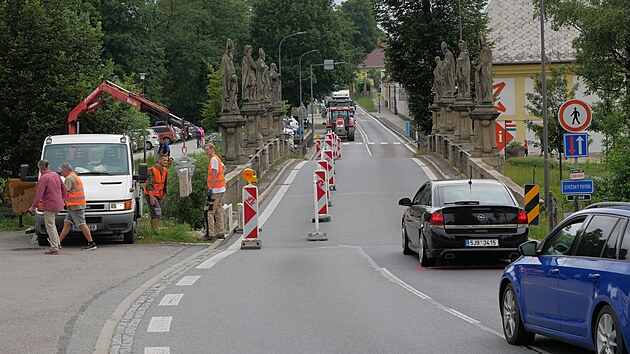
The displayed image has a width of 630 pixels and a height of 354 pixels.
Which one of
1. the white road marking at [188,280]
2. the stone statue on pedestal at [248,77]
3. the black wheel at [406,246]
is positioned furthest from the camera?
the stone statue on pedestal at [248,77]

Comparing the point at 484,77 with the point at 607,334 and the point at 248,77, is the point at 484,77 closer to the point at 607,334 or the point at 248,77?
the point at 248,77

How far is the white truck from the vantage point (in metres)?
21.3

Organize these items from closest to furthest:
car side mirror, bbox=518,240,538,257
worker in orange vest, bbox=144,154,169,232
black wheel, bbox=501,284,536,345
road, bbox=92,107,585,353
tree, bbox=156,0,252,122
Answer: car side mirror, bbox=518,240,538,257, black wheel, bbox=501,284,536,345, road, bbox=92,107,585,353, worker in orange vest, bbox=144,154,169,232, tree, bbox=156,0,252,122

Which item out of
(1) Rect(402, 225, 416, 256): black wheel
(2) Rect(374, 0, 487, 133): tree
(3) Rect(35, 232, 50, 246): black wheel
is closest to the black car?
(1) Rect(402, 225, 416, 256): black wheel

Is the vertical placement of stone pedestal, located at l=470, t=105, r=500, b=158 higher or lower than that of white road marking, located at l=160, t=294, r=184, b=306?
higher

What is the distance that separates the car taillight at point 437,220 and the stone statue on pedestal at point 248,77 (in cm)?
3054

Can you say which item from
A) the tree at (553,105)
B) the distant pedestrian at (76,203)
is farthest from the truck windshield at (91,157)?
the tree at (553,105)

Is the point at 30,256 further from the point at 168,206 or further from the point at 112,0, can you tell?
the point at 112,0

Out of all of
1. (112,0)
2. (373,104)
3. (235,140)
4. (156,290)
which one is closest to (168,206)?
(235,140)

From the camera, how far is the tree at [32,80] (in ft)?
96.7

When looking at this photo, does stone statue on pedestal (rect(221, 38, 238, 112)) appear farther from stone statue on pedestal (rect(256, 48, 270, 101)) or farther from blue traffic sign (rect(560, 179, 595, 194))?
blue traffic sign (rect(560, 179, 595, 194))

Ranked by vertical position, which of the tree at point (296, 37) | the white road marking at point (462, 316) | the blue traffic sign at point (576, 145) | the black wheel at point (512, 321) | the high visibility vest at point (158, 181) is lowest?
the white road marking at point (462, 316)

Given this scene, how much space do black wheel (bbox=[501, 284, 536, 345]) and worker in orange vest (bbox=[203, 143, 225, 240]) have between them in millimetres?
12738

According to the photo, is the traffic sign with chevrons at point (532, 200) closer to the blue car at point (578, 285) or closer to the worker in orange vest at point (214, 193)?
the worker in orange vest at point (214, 193)
